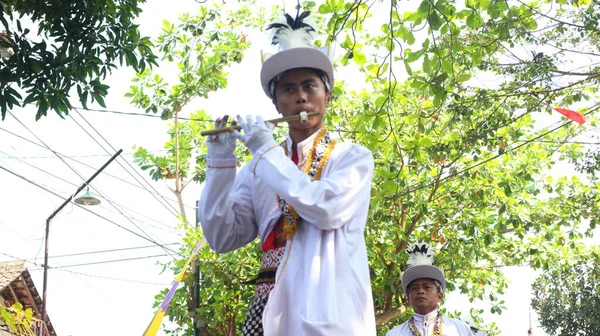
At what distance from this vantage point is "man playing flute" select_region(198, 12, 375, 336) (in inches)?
117

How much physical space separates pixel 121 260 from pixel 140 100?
31.9 feet

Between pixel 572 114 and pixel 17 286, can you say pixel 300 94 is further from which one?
pixel 17 286

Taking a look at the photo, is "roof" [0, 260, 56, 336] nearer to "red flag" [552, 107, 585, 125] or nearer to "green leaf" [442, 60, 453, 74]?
"red flag" [552, 107, 585, 125]

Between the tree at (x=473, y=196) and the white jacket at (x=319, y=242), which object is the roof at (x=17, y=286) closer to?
the tree at (x=473, y=196)

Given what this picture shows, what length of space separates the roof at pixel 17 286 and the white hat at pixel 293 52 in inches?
776

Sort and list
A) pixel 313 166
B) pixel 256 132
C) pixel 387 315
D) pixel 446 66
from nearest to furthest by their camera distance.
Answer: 1. pixel 256 132
2. pixel 313 166
3. pixel 446 66
4. pixel 387 315

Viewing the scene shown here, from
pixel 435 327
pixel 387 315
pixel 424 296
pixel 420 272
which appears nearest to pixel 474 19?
pixel 420 272

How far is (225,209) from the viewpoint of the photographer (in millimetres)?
3357

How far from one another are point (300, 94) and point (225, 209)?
526 millimetres

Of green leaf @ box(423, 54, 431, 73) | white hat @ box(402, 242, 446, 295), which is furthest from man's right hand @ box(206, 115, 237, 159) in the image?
white hat @ box(402, 242, 446, 295)

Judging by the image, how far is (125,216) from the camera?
1823cm

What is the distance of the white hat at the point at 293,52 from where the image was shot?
3.38m

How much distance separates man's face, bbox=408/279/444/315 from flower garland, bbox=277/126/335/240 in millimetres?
3655

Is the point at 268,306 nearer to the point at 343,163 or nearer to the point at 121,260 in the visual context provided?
the point at 343,163
